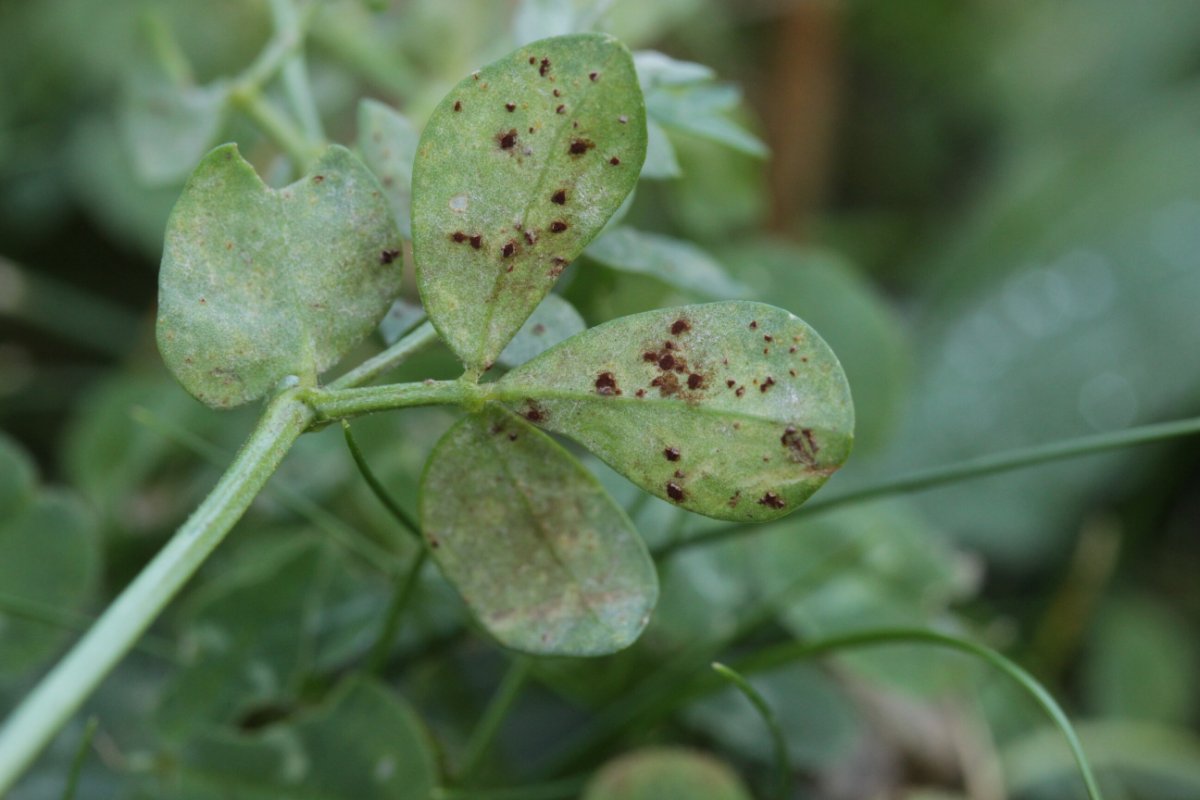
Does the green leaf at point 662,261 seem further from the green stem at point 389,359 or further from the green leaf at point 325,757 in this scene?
the green leaf at point 325,757

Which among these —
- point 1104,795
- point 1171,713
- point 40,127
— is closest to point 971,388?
point 1171,713

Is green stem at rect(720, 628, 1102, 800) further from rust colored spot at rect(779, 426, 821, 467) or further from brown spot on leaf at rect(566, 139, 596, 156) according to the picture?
brown spot on leaf at rect(566, 139, 596, 156)

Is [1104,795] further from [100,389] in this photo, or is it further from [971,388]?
[100,389]

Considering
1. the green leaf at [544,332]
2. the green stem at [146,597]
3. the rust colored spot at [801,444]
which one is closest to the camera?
the green stem at [146,597]

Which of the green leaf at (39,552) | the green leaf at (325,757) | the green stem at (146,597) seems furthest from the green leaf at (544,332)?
the green leaf at (39,552)

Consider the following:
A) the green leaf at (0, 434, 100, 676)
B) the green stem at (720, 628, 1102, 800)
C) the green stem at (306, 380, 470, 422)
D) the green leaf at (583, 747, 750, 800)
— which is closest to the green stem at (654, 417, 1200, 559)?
the green stem at (720, 628, 1102, 800)
